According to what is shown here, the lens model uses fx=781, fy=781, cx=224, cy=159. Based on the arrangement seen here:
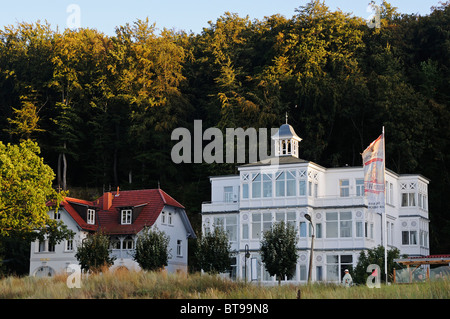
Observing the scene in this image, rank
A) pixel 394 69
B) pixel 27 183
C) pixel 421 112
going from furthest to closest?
1. pixel 394 69
2. pixel 421 112
3. pixel 27 183

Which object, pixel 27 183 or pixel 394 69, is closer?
pixel 27 183

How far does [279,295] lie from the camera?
97.3 ft

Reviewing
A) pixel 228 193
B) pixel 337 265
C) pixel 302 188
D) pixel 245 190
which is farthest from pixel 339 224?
pixel 228 193

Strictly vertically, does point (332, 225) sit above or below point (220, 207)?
below

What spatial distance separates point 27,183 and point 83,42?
123 feet

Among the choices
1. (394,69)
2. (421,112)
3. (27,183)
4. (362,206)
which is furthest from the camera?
(394,69)

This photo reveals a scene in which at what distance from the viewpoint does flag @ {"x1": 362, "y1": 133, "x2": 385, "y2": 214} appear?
136 feet

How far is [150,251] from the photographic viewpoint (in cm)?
5797

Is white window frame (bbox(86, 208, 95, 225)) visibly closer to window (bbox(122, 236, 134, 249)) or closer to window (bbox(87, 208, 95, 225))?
window (bbox(87, 208, 95, 225))

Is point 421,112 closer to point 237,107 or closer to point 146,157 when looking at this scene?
point 237,107

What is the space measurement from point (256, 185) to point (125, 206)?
11.6 m

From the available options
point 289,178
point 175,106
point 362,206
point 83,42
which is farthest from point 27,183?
point 83,42

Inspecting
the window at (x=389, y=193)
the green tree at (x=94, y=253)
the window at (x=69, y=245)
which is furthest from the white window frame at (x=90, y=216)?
the window at (x=389, y=193)

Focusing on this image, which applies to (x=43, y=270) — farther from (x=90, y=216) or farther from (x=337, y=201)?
(x=337, y=201)
